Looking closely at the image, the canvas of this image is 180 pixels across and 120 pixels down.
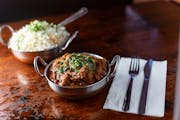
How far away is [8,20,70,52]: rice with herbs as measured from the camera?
1.21 metres

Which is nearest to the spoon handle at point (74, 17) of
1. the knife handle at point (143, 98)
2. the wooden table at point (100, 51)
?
the wooden table at point (100, 51)

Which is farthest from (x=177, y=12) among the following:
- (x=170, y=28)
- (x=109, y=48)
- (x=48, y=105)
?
(x=48, y=105)

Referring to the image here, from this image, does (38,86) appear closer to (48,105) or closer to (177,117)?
(48,105)

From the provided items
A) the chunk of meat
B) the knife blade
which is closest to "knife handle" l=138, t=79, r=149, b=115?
the knife blade

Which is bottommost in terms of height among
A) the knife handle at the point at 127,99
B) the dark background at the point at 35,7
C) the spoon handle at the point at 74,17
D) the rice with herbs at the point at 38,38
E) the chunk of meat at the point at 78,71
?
the knife handle at the point at 127,99

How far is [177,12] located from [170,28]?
0.84 ft

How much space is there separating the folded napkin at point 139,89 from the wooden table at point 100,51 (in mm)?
21

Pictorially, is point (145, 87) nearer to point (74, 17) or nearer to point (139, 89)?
point (139, 89)

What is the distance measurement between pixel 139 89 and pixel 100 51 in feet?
1.19

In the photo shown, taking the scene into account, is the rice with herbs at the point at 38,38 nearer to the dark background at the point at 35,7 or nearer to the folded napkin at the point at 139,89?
the folded napkin at the point at 139,89

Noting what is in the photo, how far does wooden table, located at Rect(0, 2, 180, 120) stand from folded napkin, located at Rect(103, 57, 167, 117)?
0.8 inches

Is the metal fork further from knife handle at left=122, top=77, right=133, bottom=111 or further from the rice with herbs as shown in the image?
the rice with herbs

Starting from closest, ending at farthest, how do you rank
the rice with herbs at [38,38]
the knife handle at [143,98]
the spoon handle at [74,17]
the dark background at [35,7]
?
the knife handle at [143,98] → the rice with herbs at [38,38] → the spoon handle at [74,17] → the dark background at [35,7]

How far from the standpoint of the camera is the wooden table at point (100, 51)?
36.6 inches
